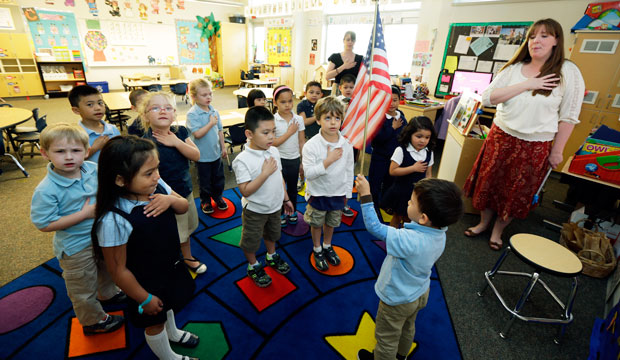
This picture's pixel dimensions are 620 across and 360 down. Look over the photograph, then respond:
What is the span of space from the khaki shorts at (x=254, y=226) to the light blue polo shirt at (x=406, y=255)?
84 cm

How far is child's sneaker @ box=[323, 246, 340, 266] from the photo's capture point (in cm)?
234

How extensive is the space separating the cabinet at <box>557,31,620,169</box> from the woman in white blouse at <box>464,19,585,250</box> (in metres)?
2.72

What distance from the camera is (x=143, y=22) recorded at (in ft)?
31.7

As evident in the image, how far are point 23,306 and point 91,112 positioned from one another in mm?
1332

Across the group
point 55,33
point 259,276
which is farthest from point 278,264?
point 55,33

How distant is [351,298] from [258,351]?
2.34 feet

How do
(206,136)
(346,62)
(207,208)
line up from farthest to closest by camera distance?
(346,62), (207,208), (206,136)

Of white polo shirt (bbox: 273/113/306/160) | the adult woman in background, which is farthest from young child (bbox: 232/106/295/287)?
the adult woman in background

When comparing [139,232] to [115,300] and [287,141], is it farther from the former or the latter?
[287,141]

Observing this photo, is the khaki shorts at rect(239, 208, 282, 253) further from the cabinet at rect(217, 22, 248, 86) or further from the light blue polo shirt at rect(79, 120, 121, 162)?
the cabinet at rect(217, 22, 248, 86)

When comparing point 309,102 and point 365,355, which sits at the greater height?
point 309,102

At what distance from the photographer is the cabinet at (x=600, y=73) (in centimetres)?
378

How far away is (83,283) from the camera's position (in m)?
1.59

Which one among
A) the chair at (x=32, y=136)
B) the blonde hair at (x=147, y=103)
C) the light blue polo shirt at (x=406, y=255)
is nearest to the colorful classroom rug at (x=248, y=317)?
the light blue polo shirt at (x=406, y=255)
